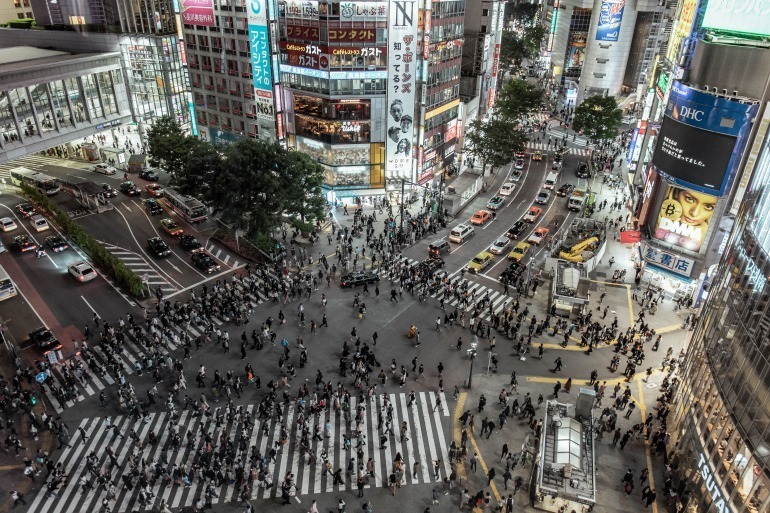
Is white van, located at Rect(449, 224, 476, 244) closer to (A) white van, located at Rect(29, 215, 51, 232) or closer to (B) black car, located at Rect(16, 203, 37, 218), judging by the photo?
(A) white van, located at Rect(29, 215, 51, 232)

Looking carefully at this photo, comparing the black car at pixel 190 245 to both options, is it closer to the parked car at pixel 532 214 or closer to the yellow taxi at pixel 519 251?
the yellow taxi at pixel 519 251

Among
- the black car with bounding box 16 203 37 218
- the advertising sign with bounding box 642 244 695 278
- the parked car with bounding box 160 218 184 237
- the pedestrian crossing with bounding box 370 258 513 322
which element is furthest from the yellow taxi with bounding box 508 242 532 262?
the black car with bounding box 16 203 37 218

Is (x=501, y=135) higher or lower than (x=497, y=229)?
higher

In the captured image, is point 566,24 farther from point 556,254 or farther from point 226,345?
point 226,345

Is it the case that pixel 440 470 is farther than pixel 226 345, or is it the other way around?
pixel 226 345

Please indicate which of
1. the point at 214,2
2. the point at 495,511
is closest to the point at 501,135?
the point at 214,2

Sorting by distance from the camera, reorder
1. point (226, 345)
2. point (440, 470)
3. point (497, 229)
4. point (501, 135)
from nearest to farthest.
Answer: point (440, 470) → point (226, 345) → point (497, 229) → point (501, 135)
